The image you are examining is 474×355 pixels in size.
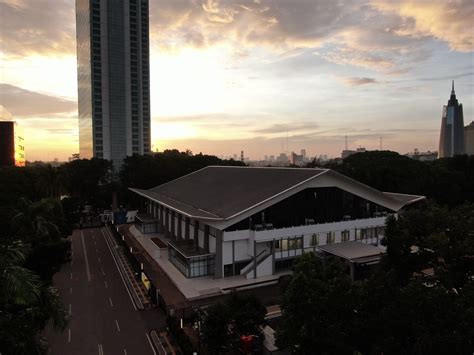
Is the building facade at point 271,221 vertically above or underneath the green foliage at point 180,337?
above

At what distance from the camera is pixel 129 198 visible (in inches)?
3408

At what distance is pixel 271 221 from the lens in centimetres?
4053

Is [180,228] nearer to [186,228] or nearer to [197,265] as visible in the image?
[186,228]

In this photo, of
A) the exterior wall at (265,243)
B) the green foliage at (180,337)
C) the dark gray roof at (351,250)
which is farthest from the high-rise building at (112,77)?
the green foliage at (180,337)

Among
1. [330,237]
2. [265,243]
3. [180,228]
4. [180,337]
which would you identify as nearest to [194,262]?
[265,243]

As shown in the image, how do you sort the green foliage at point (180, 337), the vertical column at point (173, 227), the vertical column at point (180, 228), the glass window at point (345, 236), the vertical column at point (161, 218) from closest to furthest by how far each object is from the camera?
the green foliage at point (180, 337) → the glass window at point (345, 236) → the vertical column at point (180, 228) → the vertical column at point (173, 227) → the vertical column at point (161, 218)

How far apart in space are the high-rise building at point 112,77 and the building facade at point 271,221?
349ft

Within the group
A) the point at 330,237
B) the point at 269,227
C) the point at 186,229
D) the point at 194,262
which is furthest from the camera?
the point at 186,229

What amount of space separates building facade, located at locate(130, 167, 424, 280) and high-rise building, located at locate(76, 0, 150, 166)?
10633 centimetres

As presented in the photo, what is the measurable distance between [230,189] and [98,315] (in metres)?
26.6

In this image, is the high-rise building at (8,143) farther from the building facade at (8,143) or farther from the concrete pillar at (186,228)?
the concrete pillar at (186,228)

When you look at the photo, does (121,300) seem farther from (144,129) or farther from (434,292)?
(144,129)

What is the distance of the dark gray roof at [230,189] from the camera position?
41.8m

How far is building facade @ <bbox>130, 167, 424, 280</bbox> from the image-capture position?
39000 millimetres
